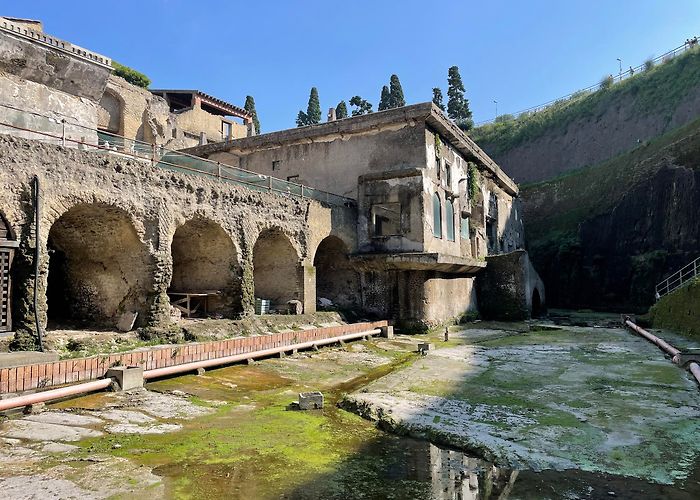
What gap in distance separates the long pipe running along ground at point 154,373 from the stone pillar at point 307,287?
275 cm


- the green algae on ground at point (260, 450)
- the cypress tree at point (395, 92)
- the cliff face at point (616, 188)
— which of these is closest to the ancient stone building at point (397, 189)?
the green algae on ground at point (260, 450)

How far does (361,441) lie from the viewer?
618 cm

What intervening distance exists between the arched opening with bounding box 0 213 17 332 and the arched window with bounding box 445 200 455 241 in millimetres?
15838

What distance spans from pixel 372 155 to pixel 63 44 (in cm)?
1099

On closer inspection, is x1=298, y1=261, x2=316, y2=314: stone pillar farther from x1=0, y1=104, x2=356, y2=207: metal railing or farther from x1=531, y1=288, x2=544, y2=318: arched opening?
x1=531, y1=288, x2=544, y2=318: arched opening

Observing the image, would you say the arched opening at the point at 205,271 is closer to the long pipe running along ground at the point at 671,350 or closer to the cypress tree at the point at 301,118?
A: the long pipe running along ground at the point at 671,350

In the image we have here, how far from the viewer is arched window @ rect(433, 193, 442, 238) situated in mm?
20047

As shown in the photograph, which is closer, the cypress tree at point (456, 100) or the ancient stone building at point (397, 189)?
the ancient stone building at point (397, 189)

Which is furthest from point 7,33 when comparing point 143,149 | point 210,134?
point 210,134

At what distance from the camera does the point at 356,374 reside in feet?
35.9

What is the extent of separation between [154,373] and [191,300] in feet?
24.9

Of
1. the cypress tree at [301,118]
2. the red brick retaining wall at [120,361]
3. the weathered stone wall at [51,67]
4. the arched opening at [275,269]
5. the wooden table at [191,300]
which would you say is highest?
the cypress tree at [301,118]

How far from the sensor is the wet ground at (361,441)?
4.69 meters

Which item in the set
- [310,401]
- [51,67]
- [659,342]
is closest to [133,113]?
[51,67]
